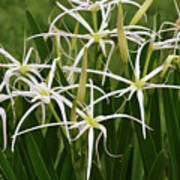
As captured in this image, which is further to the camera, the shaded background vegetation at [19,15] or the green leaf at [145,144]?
the shaded background vegetation at [19,15]

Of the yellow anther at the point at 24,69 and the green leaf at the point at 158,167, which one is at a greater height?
the yellow anther at the point at 24,69

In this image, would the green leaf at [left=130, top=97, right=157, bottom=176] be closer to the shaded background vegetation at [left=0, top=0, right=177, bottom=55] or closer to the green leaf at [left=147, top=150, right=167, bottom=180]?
the green leaf at [left=147, top=150, right=167, bottom=180]

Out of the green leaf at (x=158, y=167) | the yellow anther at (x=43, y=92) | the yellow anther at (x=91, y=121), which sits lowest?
the green leaf at (x=158, y=167)

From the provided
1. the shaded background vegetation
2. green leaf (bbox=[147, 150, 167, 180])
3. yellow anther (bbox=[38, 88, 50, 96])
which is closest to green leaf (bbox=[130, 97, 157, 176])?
green leaf (bbox=[147, 150, 167, 180])

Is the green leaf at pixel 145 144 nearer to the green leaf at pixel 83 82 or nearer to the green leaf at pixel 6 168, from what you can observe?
the green leaf at pixel 83 82

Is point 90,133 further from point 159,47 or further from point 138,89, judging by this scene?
point 159,47

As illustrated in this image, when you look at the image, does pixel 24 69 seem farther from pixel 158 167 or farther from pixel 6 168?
pixel 158 167

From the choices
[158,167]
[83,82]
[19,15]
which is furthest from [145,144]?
[19,15]

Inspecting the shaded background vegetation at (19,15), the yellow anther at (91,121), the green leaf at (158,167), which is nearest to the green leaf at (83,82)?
the yellow anther at (91,121)
